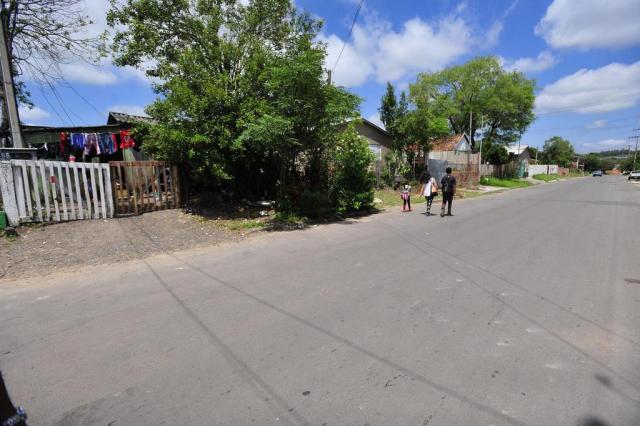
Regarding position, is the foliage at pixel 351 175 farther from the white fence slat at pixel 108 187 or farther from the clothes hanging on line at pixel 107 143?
the clothes hanging on line at pixel 107 143

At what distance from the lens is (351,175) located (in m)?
12.4

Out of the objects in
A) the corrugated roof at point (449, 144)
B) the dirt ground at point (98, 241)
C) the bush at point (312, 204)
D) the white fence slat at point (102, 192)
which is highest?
the corrugated roof at point (449, 144)

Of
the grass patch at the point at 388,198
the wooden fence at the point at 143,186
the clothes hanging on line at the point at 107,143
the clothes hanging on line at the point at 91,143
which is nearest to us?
the wooden fence at the point at 143,186

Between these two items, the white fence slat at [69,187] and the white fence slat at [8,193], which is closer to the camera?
the white fence slat at [8,193]

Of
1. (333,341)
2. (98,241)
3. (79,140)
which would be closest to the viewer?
(333,341)

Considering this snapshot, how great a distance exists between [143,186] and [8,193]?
3.20 meters

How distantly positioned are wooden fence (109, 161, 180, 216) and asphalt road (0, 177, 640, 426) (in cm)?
435

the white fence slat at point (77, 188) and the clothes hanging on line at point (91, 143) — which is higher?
the clothes hanging on line at point (91, 143)

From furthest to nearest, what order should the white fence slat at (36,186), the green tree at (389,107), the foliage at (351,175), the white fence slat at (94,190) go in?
the green tree at (389,107) < the foliage at (351,175) < the white fence slat at (94,190) < the white fence slat at (36,186)

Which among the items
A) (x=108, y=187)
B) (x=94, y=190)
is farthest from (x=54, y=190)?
(x=108, y=187)

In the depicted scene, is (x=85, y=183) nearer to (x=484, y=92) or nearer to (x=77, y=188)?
(x=77, y=188)

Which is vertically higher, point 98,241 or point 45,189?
point 45,189

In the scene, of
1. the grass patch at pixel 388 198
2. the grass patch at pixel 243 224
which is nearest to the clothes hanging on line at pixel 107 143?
the grass patch at pixel 243 224

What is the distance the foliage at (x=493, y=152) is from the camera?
121 ft
